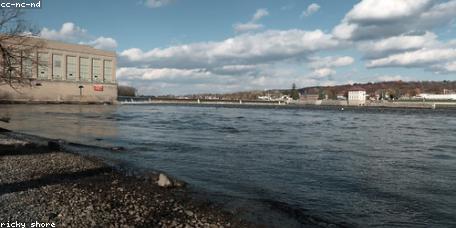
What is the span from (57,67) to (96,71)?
14.7 m

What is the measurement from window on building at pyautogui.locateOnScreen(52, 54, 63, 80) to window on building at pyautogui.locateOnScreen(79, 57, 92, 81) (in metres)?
7.51

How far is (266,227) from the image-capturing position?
11.7 meters

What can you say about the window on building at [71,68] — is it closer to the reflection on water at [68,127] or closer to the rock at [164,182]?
the reflection on water at [68,127]

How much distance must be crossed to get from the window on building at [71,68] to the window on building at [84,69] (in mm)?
2411

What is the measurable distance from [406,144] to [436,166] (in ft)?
40.2

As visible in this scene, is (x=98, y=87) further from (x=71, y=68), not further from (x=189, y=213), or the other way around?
(x=189, y=213)

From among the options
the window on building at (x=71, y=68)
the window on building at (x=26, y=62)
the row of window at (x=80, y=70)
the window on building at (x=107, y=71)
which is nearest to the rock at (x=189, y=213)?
the window on building at (x=26, y=62)

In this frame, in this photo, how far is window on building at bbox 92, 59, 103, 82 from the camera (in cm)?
15500

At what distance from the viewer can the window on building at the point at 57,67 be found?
143000 mm

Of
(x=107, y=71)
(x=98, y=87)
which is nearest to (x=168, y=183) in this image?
(x=98, y=87)

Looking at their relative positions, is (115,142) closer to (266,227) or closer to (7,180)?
(7,180)

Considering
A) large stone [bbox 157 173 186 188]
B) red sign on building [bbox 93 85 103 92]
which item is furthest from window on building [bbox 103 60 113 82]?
large stone [bbox 157 173 186 188]

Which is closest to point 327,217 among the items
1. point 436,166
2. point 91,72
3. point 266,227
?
point 266,227

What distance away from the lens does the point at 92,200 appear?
481 inches
